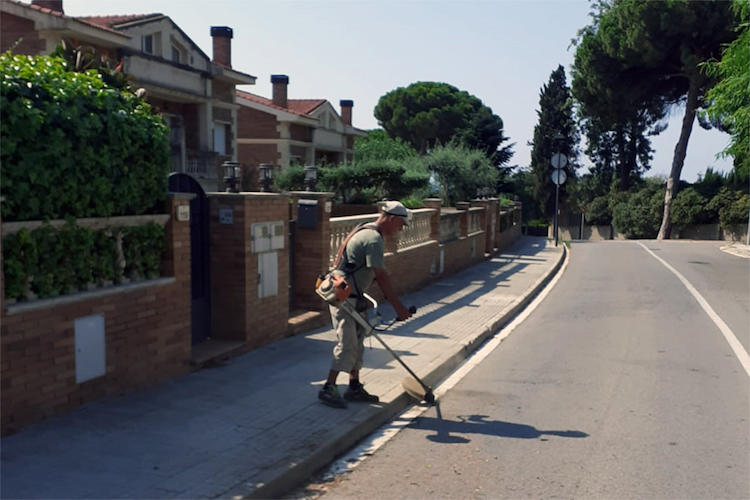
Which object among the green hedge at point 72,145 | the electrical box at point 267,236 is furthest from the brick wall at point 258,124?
the green hedge at point 72,145

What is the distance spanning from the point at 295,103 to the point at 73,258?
38763 mm

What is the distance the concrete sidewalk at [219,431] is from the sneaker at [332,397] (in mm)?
57

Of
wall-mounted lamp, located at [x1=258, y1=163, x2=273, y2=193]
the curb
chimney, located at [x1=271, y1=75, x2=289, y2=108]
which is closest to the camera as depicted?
the curb

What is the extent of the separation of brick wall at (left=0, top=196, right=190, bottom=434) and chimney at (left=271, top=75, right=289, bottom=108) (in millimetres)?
33658

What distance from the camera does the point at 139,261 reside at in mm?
6617

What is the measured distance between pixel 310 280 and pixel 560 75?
52518 millimetres

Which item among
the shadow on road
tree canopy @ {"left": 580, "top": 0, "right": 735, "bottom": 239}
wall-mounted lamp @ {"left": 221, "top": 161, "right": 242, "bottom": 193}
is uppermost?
tree canopy @ {"left": 580, "top": 0, "right": 735, "bottom": 239}

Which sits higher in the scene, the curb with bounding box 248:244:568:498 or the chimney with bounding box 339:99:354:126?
the chimney with bounding box 339:99:354:126

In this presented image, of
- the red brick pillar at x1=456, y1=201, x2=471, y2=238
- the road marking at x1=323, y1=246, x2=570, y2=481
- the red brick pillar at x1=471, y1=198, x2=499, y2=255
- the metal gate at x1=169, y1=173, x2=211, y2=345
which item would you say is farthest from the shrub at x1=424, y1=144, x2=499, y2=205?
the metal gate at x1=169, y1=173, x2=211, y2=345

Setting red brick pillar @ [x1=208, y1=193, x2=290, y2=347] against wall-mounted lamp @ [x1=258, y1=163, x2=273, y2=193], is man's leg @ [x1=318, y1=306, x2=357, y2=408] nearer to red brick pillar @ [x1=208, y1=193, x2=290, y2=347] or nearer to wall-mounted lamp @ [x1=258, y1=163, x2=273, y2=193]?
red brick pillar @ [x1=208, y1=193, x2=290, y2=347]

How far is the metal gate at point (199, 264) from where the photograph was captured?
7.99 m

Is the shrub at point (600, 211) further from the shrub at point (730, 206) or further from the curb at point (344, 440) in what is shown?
the curb at point (344, 440)

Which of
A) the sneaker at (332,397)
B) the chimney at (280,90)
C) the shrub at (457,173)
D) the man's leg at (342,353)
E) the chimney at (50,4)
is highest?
the chimney at (280,90)

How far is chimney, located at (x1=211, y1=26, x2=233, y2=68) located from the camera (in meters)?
30.5
